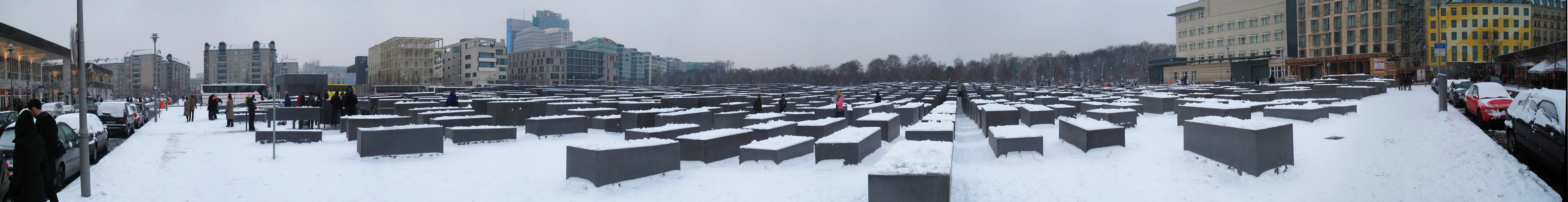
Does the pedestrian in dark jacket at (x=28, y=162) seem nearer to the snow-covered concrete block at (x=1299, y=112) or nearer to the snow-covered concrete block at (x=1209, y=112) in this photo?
the snow-covered concrete block at (x=1209, y=112)

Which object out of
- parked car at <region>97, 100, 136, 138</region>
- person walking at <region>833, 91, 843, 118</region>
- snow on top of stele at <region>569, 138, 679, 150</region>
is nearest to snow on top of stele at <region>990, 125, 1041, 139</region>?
snow on top of stele at <region>569, 138, 679, 150</region>

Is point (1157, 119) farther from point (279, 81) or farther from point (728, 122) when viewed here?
point (279, 81)

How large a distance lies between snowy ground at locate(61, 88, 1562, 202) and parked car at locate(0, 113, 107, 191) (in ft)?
0.84

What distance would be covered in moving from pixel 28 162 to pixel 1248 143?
10918mm

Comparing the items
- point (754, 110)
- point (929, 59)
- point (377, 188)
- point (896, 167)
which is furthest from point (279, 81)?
point (929, 59)

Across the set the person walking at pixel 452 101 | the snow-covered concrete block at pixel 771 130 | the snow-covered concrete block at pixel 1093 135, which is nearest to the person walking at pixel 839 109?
the snow-covered concrete block at pixel 771 130

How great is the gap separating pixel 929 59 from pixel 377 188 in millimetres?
108979

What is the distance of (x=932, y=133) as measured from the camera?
35.7 ft

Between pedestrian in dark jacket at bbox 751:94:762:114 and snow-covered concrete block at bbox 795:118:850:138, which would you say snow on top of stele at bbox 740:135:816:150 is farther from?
pedestrian in dark jacket at bbox 751:94:762:114

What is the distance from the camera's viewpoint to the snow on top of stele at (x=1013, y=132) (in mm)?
9578

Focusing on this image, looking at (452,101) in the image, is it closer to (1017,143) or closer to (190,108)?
(190,108)

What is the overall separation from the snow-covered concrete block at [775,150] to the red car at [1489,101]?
9.49 m

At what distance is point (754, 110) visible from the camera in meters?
20.6

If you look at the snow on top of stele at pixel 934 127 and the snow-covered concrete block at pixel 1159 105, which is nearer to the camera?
the snow on top of stele at pixel 934 127
